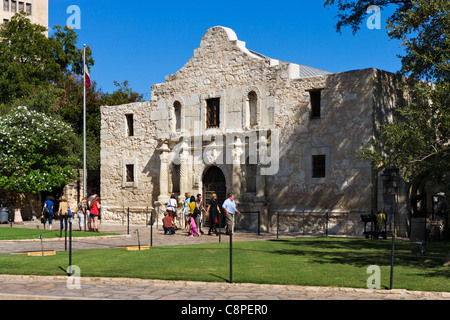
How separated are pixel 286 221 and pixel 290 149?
2753mm

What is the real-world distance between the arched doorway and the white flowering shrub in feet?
28.8

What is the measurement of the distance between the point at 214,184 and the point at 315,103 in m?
5.86

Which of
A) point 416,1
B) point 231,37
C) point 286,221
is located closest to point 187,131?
point 231,37

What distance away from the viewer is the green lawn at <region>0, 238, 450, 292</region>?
1103cm

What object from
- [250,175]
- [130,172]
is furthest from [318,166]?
[130,172]

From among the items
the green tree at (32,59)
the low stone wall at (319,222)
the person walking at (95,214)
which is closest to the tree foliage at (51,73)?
the green tree at (32,59)

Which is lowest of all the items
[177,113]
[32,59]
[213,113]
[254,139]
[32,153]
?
[32,153]

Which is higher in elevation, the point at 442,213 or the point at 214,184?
the point at 214,184

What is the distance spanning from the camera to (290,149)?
23.7m

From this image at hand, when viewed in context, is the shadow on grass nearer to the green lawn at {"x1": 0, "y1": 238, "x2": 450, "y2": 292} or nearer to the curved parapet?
the green lawn at {"x1": 0, "y1": 238, "x2": 450, "y2": 292}

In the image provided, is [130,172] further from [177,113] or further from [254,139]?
[254,139]

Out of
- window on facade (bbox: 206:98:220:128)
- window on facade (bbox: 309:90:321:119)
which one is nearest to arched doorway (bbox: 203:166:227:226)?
window on facade (bbox: 206:98:220:128)

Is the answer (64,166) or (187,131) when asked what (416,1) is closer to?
(187,131)

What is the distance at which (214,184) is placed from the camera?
26391 millimetres
